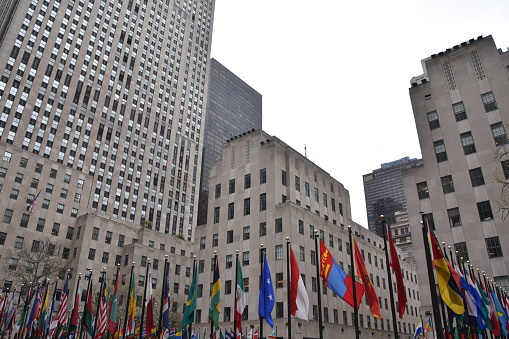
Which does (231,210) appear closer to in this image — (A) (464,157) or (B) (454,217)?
(B) (454,217)

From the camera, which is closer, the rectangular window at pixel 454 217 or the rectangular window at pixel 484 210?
the rectangular window at pixel 484 210

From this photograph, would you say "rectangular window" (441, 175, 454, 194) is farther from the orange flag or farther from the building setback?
the orange flag

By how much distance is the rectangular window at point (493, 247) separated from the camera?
46.9m

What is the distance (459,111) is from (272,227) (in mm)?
31176

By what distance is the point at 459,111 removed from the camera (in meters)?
55.4

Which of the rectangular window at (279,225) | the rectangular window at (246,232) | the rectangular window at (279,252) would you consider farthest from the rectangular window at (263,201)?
the rectangular window at (279,252)

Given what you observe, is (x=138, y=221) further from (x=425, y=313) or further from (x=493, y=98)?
(x=493, y=98)

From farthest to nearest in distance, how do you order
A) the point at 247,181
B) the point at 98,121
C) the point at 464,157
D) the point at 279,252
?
1. the point at 98,121
2. the point at 247,181
3. the point at 279,252
4. the point at 464,157

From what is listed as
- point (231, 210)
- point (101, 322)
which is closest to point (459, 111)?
point (231, 210)

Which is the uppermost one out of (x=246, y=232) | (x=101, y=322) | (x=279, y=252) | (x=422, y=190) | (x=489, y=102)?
(x=489, y=102)

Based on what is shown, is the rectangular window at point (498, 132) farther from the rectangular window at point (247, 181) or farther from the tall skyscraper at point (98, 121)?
the tall skyscraper at point (98, 121)

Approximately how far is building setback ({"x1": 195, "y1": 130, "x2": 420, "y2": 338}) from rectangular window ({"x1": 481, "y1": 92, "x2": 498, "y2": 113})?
2770 centimetres

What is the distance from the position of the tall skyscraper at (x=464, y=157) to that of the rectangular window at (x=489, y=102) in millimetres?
115

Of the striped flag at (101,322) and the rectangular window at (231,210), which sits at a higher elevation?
the rectangular window at (231,210)
